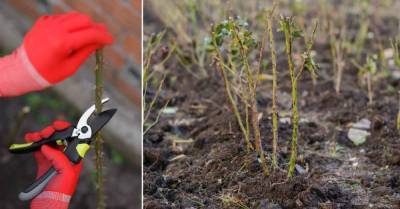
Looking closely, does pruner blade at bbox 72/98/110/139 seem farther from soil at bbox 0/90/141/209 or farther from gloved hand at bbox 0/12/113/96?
soil at bbox 0/90/141/209

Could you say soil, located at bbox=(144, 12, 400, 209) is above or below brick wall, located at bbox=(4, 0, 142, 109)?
below

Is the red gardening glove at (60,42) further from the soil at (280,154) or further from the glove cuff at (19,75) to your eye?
the soil at (280,154)

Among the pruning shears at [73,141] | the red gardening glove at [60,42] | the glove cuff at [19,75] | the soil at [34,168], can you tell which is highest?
the red gardening glove at [60,42]

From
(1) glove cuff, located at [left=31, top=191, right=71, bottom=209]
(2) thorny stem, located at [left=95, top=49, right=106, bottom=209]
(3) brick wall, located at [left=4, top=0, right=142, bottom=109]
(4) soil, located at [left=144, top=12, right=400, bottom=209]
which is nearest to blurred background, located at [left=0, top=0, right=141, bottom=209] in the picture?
(3) brick wall, located at [left=4, top=0, right=142, bottom=109]

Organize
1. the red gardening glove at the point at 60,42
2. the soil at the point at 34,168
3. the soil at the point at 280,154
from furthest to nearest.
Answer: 1. the soil at the point at 34,168
2. the soil at the point at 280,154
3. the red gardening glove at the point at 60,42

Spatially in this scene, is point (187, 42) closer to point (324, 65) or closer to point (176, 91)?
point (176, 91)

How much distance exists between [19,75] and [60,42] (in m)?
0.13

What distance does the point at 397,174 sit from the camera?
2150 millimetres

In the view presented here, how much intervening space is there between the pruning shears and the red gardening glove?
177mm

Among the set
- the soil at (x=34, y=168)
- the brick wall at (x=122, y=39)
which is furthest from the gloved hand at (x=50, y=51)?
the brick wall at (x=122, y=39)

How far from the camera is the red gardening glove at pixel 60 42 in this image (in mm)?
1425

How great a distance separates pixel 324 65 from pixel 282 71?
263 mm

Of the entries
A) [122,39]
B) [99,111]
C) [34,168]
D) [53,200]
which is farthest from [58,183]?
[122,39]

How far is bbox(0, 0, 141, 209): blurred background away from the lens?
2.61m
